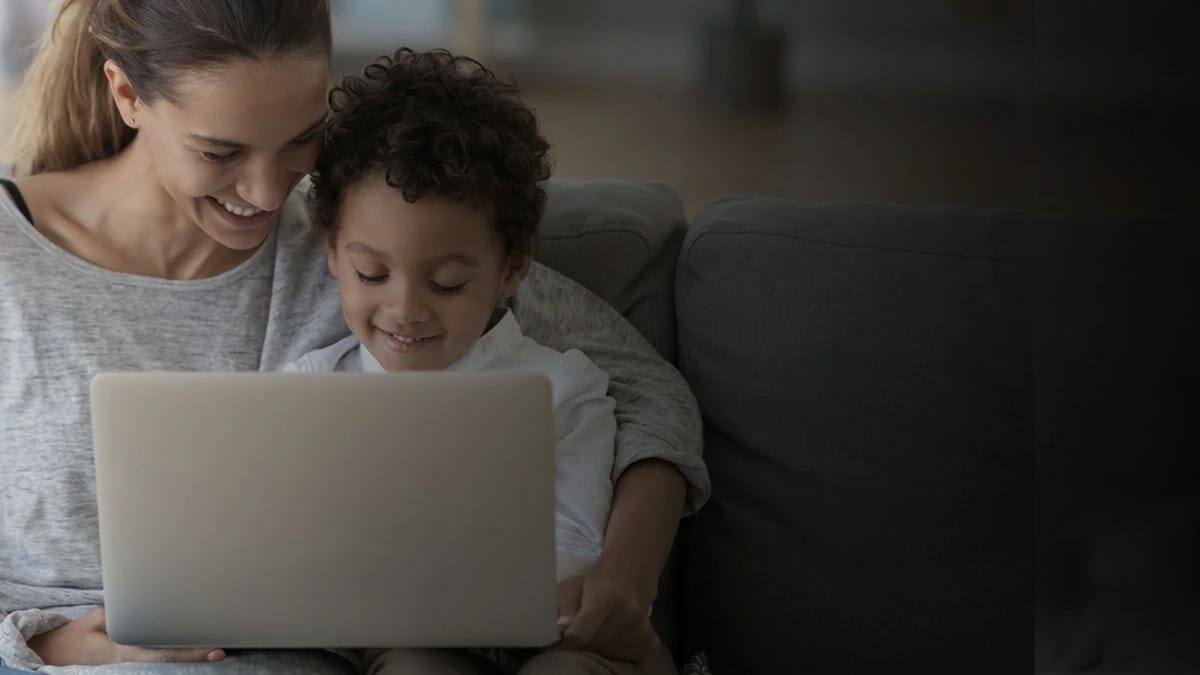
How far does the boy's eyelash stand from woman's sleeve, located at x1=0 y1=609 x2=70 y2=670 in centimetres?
48

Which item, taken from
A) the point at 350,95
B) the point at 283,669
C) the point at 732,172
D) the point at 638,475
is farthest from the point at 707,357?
the point at 732,172

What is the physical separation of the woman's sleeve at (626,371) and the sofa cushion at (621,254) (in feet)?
0.15

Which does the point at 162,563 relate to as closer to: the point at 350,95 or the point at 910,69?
the point at 350,95

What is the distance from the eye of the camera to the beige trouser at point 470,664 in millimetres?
1252

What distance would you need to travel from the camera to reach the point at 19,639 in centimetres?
137

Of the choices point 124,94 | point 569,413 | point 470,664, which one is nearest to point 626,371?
point 569,413

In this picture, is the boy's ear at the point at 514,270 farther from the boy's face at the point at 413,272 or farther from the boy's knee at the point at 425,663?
the boy's knee at the point at 425,663

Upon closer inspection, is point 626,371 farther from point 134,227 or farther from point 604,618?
point 134,227

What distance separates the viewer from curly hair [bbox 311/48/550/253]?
1.46 m

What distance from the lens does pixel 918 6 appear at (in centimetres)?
380

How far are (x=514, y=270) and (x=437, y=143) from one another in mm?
165

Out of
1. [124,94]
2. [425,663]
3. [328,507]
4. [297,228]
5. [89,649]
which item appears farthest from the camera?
[297,228]

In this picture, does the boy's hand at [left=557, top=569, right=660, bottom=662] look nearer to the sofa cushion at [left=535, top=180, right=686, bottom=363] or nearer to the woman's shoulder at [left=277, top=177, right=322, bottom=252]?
the sofa cushion at [left=535, top=180, right=686, bottom=363]

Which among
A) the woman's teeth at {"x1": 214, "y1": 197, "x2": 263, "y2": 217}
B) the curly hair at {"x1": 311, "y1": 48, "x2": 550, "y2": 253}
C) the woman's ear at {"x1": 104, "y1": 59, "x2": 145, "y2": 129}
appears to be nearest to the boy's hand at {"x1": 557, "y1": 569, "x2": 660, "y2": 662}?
the curly hair at {"x1": 311, "y1": 48, "x2": 550, "y2": 253}
